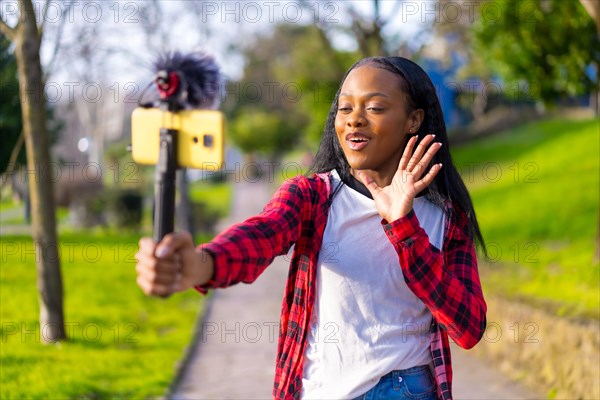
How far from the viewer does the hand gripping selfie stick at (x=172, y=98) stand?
1767mm

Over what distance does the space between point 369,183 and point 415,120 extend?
0.27m

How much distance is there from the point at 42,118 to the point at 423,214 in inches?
234

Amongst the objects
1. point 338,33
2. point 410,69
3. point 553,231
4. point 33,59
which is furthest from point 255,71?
point 410,69

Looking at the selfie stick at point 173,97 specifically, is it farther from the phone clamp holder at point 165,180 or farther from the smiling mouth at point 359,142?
the smiling mouth at point 359,142

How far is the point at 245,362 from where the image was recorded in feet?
24.3

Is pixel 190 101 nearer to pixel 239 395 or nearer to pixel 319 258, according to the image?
pixel 319 258

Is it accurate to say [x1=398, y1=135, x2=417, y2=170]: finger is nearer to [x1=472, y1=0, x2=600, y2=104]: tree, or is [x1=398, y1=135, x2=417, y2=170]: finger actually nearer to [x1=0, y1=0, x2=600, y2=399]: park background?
[x1=0, y1=0, x2=600, y2=399]: park background

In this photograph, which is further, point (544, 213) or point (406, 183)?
Answer: point (544, 213)

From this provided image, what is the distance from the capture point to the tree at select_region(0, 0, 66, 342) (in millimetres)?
7480

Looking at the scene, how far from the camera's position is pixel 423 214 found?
2363 mm

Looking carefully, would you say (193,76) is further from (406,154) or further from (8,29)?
(8,29)

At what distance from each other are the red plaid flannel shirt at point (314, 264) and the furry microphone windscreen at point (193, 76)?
321mm

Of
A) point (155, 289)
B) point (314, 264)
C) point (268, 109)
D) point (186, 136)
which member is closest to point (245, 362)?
point (314, 264)

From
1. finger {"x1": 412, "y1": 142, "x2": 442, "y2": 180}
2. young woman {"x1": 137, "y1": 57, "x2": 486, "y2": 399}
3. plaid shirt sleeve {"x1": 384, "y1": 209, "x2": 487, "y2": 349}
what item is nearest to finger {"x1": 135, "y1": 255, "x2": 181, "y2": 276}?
young woman {"x1": 137, "y1": 57, "x2": 486, "y2": 399}
